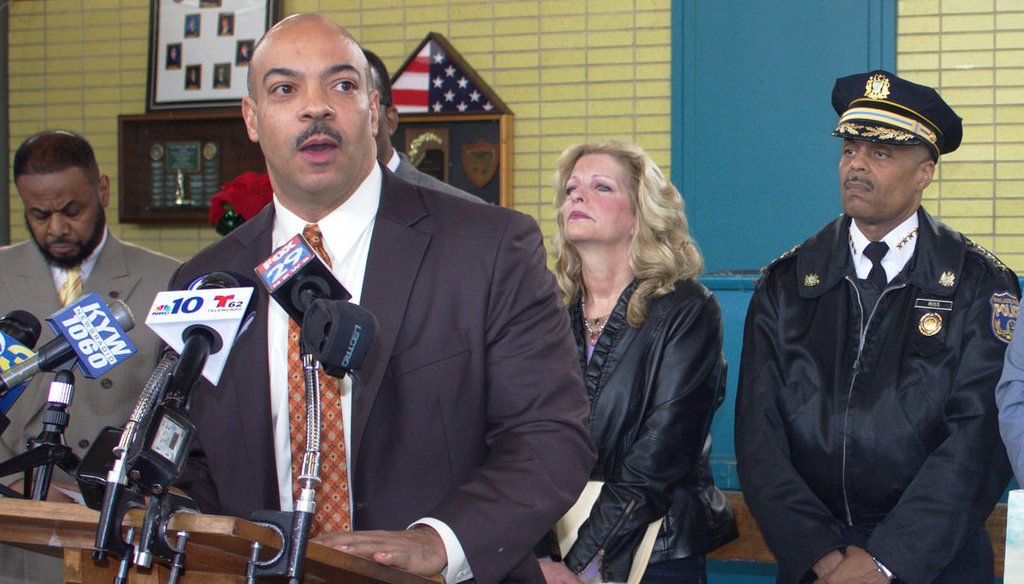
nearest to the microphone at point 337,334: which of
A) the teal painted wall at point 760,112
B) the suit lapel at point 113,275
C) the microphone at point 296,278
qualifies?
the microphone at point 296,278

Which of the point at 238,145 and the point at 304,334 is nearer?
the point at 304,334

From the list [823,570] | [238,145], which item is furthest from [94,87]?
[823,570]

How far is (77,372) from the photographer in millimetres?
3188

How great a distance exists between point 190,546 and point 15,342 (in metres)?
0.58

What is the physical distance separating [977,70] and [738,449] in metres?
2.74

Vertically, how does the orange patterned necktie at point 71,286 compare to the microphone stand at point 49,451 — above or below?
above

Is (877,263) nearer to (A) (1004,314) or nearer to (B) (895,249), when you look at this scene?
(B) (895,249)

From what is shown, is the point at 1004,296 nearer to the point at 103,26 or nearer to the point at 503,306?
the point at 503,306

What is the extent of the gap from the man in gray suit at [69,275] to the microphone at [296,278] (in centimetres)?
176

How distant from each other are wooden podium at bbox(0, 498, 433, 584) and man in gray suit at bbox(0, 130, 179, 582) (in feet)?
5.08

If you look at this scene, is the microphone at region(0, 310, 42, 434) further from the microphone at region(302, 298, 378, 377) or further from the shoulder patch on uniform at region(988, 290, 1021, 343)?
the shoulder patch on uniform at region(988, 290, 1021, 343)

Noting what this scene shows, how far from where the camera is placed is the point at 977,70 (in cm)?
507

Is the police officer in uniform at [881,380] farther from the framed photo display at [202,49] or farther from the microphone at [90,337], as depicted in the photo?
the framed photo display at [202,49]

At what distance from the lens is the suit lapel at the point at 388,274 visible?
1.99 m
